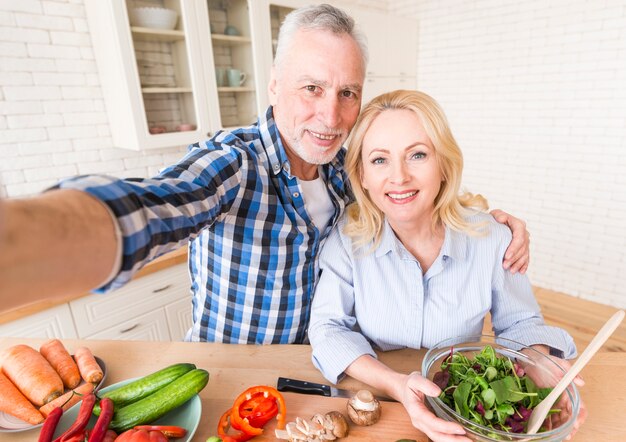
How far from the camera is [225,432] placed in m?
0.83

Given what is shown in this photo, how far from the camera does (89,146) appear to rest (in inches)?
93.0

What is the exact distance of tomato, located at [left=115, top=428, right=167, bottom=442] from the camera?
710mm

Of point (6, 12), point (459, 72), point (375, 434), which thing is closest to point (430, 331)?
point (375, 434)

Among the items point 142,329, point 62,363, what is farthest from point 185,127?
point 62,363

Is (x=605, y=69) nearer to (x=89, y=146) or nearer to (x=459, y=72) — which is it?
(x=459, y=72)

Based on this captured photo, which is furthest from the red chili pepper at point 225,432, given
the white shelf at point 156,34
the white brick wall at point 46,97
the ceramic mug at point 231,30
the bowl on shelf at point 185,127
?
the ceramic mug at point 231,30

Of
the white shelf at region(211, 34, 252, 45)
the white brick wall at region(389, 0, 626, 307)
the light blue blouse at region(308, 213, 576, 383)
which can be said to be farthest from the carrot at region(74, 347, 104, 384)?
the white brick wall at region(389, 0, 626, 307)

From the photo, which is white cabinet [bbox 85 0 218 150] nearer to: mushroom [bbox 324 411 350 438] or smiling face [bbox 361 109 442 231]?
smiling face [bbox 361 109 442 231]

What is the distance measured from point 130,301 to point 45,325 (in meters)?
0.40

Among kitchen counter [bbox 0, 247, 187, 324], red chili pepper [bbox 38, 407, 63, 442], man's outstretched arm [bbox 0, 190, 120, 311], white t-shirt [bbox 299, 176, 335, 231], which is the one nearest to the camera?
man's outstretched arm [bbox 0, 190, 120, 311]

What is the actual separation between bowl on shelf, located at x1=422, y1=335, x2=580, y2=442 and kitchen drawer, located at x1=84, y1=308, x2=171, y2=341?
1838 mm

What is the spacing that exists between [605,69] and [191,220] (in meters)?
3.49

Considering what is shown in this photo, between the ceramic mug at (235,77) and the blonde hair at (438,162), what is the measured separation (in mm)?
1664

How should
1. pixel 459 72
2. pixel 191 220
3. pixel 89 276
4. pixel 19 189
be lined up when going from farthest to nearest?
1. pixel 459 72
2. pixel 19 189
3. pixel 191 220
4. pixel 89 276
